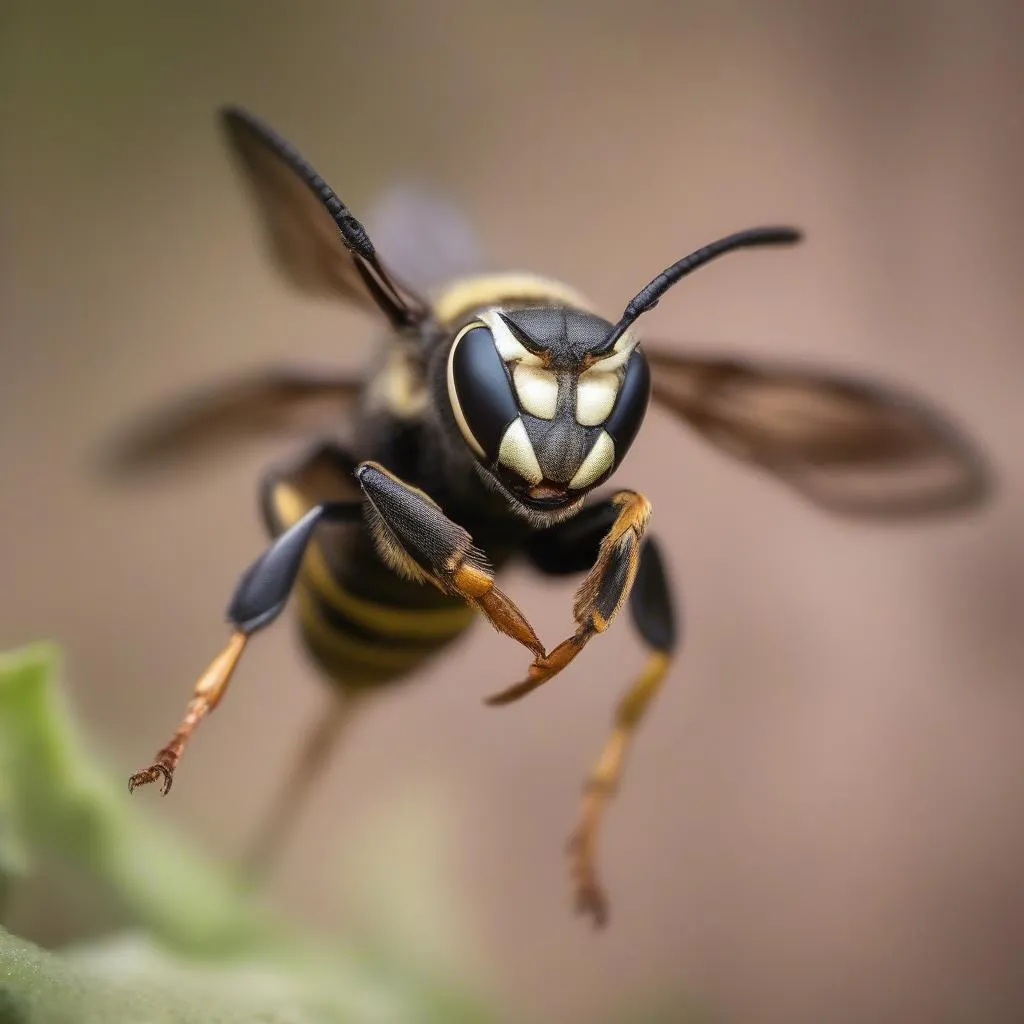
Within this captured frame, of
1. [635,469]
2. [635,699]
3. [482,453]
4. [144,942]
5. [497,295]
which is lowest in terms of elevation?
[144,942]

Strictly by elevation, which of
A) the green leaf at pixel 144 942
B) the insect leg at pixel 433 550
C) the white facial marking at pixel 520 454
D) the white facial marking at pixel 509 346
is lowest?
the green leaf at pixel 144 942

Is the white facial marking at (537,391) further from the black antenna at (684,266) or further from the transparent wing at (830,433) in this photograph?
the transparent wing at (830,433)

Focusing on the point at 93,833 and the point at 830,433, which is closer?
the point at 93,833

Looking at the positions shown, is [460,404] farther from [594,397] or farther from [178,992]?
[178,992]

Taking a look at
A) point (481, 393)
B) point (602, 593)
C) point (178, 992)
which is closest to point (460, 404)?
point (481, 393)

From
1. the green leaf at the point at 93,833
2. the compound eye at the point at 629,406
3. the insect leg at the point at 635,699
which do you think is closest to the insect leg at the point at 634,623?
the insect leg at the point at 635,699

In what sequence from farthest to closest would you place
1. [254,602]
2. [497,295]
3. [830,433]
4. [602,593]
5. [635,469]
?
[635,469] < [830,433] < [497,295] < [254,602] < [602,593]

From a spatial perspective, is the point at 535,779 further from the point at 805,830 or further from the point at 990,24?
the point at 990,24

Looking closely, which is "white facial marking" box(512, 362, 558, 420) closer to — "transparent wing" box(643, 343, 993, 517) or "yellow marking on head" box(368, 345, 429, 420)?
"yellow marking on head" box(368, 345, 429, 420)
